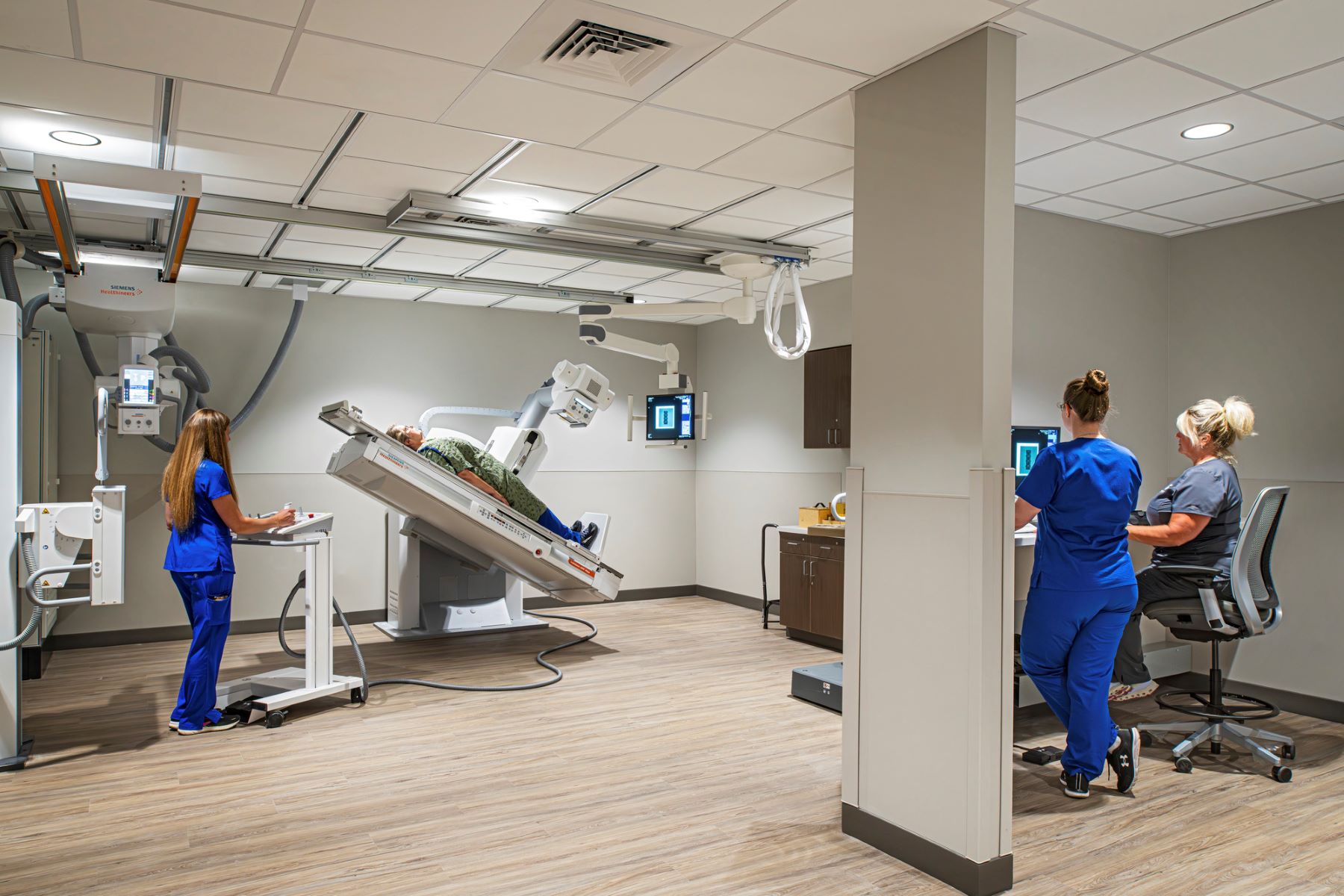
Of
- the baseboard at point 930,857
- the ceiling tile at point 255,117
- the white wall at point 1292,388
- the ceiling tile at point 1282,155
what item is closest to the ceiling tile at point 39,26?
the ceiling tile at point 255,117

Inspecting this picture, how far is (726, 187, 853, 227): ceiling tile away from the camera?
448 centimetres

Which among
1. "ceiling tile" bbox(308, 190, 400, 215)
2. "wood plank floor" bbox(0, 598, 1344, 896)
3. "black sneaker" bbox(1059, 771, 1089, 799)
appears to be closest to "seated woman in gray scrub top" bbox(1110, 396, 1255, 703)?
"wood plank floor" bbox(0, 598, 1344, 896)

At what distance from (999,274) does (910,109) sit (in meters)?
Answer: 0.65

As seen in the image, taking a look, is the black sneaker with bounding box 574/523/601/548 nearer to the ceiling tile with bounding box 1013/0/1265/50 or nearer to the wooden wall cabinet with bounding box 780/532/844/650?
the wooden wall cabinet with bounding box 780/532/844/650

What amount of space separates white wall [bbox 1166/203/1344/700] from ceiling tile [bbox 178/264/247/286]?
20.0 feet

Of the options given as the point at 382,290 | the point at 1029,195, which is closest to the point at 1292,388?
the point at 1029,195

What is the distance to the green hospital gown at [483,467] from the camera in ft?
17.8

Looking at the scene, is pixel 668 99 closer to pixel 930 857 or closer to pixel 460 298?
pixel 930 857

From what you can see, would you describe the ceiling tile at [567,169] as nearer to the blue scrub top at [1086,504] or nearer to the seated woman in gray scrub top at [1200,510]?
the blue scrub top at [1086,504]

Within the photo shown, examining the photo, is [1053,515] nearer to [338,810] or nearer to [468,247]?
[338,810]

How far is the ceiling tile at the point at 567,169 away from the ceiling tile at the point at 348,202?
0.80 metres

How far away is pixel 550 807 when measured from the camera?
3.36 meters

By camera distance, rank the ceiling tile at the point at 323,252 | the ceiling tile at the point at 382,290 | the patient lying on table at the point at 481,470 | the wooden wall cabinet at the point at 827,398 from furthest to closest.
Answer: the ceiling tile at the point at 382,290
the wooden wall cabinet at the point at 827,398
the ceiling tile at the point at 323,252
the patient lying on table at the point at 481,470

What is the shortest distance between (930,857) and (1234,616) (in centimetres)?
190
